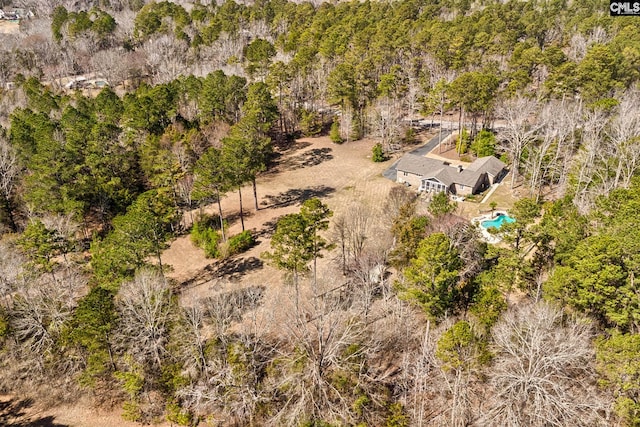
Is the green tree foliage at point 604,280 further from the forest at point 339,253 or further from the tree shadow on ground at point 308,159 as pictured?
the tree shadow on ground at point 308,159

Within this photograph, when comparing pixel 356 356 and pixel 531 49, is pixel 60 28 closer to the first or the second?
pixel 531 49

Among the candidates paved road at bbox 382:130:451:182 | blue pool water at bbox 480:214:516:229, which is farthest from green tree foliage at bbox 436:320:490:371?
paved road at bbox 382:130:451:182

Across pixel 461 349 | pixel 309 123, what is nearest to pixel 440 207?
pixel 461 349

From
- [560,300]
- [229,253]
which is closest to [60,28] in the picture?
[229,253]

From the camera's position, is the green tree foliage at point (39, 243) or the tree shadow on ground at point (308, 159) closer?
the green tree foliage at point (39, 243)

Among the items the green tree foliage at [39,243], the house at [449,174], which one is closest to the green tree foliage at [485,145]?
the house at [449,174]

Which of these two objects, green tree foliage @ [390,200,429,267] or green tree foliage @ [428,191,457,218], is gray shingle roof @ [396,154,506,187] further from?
green tree foliage @ [390,200,429,267]

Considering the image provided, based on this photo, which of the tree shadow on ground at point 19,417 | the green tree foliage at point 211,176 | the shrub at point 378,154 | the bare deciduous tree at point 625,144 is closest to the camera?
the tree shadow on ground at point 19,417
